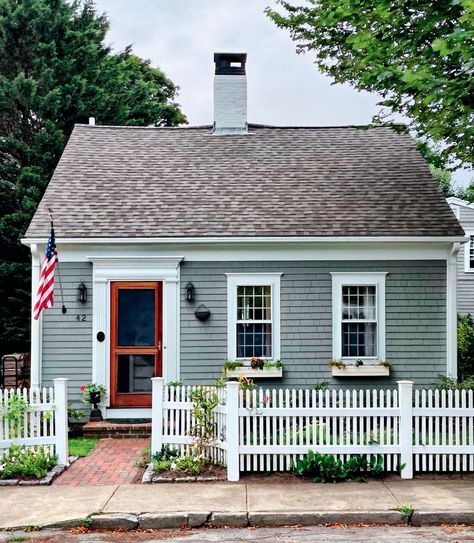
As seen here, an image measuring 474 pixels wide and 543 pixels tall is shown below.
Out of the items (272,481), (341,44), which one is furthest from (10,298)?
(272,481)

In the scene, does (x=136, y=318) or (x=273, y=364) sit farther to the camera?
(x=136, y=318)

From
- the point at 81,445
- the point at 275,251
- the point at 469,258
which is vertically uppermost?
the point at 469,258

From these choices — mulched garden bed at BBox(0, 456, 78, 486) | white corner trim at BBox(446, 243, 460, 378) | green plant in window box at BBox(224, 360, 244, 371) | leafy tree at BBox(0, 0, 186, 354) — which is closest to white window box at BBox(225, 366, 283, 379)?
green plant in window box at BBox(224, 360, 244, 371)

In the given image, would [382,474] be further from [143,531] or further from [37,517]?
[37,517]

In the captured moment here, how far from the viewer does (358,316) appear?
1217 centimetres

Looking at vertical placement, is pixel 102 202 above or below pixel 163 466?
above

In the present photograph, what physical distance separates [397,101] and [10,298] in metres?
12.6

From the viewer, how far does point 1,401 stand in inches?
327

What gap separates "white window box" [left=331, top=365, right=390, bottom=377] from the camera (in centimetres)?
1183

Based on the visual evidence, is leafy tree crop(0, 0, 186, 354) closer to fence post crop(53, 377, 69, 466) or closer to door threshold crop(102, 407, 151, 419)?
door threshold crop(102, 407, 151, 419)

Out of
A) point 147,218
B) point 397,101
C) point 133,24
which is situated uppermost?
point 133,24

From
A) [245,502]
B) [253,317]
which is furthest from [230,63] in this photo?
[245,502]

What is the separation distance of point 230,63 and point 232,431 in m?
10.3

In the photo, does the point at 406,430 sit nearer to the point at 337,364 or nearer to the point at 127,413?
the point at 337,364
